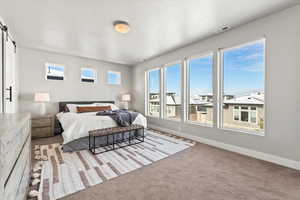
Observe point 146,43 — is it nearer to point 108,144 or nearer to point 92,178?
point 108,144

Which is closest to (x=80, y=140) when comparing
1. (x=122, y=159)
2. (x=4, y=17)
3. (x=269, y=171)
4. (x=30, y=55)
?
(x=122, y=159)

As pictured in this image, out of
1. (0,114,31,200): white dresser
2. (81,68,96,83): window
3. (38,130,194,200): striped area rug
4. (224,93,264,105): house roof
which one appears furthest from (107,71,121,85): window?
(0,114,31,200): white dresser

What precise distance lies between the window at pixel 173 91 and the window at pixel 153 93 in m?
0.39

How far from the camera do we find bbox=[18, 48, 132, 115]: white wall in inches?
160

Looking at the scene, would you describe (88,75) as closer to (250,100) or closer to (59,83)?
(59,83)

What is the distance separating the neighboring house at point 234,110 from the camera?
274cm

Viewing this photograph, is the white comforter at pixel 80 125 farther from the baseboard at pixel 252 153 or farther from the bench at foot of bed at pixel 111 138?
the baseboard at pixel 252 153

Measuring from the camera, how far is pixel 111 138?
339 centimetres

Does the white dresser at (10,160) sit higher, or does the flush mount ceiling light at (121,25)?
the flush mount ceiling light at (121,25)

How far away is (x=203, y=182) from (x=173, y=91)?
9.73 feet

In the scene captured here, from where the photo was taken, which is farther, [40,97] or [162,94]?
[162,94]

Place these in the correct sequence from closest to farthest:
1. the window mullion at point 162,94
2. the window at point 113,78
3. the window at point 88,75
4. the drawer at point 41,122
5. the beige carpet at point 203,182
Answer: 1. the beige carpet at point 203,182
2. the drawer at point 41,122
3. the window mullion at point 162,94
4. the window at point 88,75
5. the window at point 113,78

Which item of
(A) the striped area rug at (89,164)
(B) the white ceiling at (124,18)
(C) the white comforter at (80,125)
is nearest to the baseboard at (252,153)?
(A) the striped area rug at (89,164)

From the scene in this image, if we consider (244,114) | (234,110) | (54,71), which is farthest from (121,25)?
(54,71)
